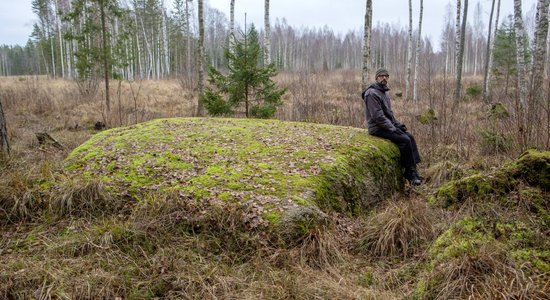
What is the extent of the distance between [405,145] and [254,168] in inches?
Answer: 124

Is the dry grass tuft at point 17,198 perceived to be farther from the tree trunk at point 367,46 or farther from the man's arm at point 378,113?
the tree trunk at point 367,46

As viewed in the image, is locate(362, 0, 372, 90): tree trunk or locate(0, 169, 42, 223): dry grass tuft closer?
locate(0, 169, 42, 223): dry grass tuft

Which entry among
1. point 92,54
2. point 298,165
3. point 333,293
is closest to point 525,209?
point 333,293

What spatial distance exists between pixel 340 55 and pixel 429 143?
5634cm

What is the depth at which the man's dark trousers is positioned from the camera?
6.63 meters

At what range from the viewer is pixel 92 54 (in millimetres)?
13875

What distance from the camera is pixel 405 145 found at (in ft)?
21.8

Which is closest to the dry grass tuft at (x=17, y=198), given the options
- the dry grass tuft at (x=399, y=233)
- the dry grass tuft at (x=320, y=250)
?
the dry grass tuft at (x=320, y=250)

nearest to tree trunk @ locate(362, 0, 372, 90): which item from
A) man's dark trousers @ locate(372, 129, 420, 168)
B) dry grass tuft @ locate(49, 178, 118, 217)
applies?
man's dark trousers @ locate(372, 129, 420, 168)

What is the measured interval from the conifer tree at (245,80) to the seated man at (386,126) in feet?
11.2

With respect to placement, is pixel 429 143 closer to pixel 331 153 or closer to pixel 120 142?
pixel 331 153

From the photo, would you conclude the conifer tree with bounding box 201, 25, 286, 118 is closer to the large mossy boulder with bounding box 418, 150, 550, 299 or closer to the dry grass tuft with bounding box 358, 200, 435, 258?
the large mossy boulder with bounding box 418, 150, 550, 299

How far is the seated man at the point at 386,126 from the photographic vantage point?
661 centimetres

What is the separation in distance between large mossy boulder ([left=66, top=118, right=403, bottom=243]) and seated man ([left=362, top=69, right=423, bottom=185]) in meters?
0.23
